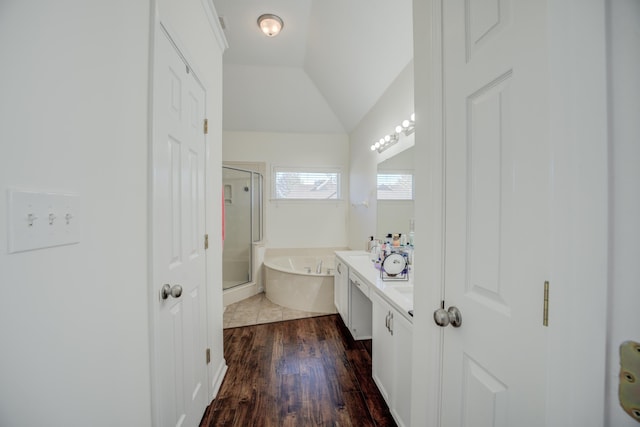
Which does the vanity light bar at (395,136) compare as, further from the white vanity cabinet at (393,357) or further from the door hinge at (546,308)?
the door hinge at (546,308)

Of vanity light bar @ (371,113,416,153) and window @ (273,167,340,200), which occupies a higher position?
vanity light bar @ (371,113,416,153)

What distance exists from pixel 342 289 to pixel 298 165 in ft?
7.72

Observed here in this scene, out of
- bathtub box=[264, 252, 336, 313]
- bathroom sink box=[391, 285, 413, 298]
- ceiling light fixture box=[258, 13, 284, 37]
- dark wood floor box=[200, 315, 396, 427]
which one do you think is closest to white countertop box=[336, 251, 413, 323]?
bathroom sink box=[391, 285, 413, 298]

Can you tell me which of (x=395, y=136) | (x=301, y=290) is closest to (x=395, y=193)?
(x=395, y=136)

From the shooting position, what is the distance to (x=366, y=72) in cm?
272

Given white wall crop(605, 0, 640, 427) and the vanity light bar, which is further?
the vanity light bar

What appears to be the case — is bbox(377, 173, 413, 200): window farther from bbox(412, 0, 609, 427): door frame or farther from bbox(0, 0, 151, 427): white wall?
bbox(0, 0, 151, 427): white wall

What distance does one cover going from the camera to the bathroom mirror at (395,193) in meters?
2.35

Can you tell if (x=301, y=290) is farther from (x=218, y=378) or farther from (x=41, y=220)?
(x=41, y=220)

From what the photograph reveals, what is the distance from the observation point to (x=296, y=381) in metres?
1.85

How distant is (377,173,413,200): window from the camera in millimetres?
2355

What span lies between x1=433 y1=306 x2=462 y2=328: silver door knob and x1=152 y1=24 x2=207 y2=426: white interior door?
3.32 feet

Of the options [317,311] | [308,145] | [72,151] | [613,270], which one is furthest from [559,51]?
[308,145]

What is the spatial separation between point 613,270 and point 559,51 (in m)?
0.38
